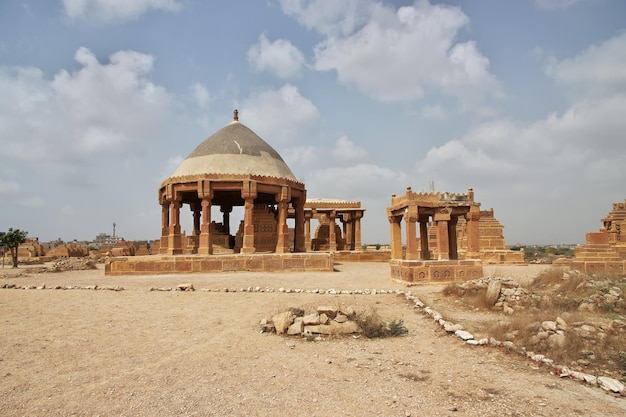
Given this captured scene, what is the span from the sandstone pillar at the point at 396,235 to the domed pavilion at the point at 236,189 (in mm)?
4987

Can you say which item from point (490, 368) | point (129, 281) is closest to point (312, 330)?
point (490, 368)

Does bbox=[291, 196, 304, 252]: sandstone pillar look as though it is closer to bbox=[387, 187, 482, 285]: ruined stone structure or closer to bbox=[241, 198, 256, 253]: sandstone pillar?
bbox=[241, 198, 256, 253]: sandstone pillar

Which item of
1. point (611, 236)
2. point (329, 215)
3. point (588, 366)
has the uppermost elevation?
point (329, 215)

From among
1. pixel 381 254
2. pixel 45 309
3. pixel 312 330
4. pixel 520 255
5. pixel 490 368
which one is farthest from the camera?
pixel 381 254

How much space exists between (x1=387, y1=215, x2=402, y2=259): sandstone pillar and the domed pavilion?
4987 mm

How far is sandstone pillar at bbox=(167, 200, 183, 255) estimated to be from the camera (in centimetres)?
1825

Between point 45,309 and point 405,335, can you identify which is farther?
point 45,309

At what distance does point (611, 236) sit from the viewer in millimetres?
23969

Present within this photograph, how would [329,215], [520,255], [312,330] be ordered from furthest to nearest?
[329,215], [520,255], [312,330]

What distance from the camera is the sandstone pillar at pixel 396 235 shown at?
1555 cm

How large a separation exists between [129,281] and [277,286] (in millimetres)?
5280

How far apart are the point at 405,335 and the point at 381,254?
18.3 metres

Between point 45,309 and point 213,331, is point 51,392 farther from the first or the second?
point 45,309

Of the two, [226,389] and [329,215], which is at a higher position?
[329,215]
